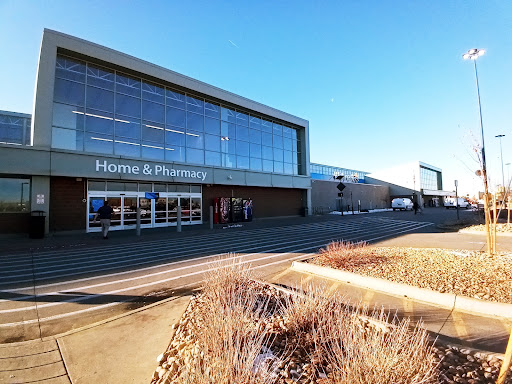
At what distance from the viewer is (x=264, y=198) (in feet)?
92.0

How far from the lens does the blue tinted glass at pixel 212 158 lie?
77.9ft

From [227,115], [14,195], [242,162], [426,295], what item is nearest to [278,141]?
[242,162]

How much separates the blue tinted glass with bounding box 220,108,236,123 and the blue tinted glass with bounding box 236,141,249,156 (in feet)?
7.80

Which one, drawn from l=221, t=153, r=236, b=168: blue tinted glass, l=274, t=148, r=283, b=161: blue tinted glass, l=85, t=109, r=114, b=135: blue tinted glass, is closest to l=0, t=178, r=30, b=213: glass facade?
l=85, t=109, r=114, b=135: blue tinted glass

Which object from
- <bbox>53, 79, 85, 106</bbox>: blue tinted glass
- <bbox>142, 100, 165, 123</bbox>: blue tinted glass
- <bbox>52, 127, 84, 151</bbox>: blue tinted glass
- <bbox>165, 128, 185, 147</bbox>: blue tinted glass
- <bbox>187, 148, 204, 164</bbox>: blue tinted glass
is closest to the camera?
<bbox>52, 127, 84, 151</bbox>: blue tinted glass

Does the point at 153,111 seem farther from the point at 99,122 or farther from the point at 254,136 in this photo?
the point at 254,136

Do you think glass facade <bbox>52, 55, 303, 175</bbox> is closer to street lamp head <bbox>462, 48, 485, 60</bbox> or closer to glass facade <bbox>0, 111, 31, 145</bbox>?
glass facade <bbox>0, 111, 31, 145</bbox>

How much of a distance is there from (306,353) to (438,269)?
4.59 metres

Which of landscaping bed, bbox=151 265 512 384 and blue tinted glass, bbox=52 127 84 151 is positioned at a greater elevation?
blue tinted glass, bbox=52 127 84 151

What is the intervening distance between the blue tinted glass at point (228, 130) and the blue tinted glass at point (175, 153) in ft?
16.0

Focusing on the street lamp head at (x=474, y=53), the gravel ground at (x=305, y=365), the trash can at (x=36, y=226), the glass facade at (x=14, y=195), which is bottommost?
the gravel ground at (x=305, y=365)

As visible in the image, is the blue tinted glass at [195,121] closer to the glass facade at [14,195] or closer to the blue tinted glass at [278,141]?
the blue tinted glass at [278,141]

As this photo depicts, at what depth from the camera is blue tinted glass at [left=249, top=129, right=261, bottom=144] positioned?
1103 inches

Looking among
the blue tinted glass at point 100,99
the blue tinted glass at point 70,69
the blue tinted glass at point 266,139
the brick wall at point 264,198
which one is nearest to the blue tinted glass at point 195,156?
the brick wall at point 264,198
